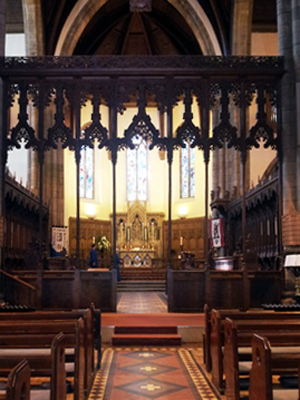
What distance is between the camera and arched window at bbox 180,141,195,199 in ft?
84.8

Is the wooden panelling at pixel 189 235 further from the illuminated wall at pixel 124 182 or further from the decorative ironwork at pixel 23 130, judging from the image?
the decorative ironwork at pixel 23 130

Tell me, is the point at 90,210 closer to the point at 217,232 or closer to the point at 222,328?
the point at 217,232

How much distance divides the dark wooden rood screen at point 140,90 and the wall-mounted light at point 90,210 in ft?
41.4

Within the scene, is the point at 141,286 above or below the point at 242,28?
below

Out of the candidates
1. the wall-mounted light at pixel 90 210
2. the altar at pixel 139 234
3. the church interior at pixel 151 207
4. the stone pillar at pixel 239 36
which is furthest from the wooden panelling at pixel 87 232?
the stone pillar at pixel 239 36

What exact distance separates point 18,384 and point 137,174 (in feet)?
82.9

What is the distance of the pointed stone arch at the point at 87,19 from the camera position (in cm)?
1964

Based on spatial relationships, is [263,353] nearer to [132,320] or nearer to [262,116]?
[132,320]

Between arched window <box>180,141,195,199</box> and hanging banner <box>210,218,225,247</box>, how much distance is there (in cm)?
807

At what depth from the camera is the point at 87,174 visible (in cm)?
2638

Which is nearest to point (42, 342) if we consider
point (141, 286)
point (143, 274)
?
point (141, 286)

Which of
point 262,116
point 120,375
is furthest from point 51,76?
point 120,375

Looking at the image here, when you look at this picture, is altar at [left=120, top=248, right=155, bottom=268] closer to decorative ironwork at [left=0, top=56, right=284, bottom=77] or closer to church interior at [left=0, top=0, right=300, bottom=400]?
church interior at [left=0, top=0, right=300, bottom=400]

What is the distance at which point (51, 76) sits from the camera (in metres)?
12.6
